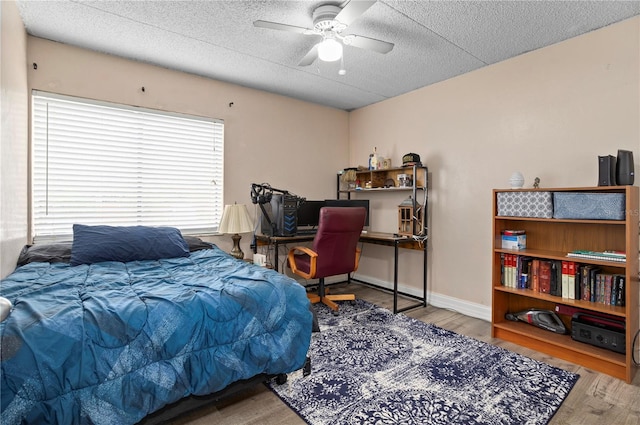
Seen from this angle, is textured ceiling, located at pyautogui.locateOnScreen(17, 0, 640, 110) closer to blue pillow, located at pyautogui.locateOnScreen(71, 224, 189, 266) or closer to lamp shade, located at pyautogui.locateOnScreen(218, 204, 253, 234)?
lamp shade, located at pyautogui.locateOnScreen(218, 204, 253, 234)

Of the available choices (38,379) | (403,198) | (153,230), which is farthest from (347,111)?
(38,379)

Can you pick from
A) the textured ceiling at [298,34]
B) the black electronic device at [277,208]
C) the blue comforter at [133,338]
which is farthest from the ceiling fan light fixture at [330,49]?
the black electronic device at [277,208]

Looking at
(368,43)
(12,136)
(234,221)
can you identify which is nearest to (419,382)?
(234,221)

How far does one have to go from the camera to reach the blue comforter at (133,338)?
4.15 feet

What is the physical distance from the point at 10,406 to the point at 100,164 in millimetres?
2311

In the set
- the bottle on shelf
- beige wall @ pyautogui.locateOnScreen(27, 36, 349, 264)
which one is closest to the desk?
beige wall @ pyautogui.locateOnScreen(27, 36, 349, 264)

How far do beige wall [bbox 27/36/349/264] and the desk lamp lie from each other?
328mm

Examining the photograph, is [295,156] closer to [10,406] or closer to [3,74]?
[3,74]

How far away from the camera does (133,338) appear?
146 cm

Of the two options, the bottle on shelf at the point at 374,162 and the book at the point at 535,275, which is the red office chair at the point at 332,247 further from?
the book at the point at 535,275

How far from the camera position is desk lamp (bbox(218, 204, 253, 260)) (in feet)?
11.1

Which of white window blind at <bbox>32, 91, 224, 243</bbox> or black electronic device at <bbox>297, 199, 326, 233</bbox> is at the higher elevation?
white window blind at <bbox>32, 91, 224, 243</bbox>

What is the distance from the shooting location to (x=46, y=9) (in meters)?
2.32

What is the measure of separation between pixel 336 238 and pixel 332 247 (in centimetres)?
11
